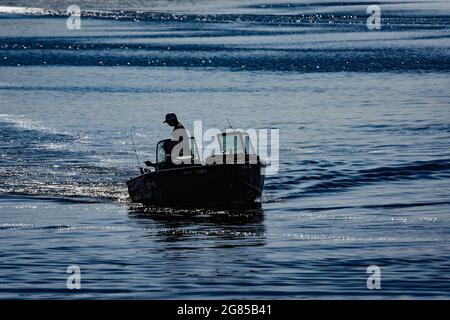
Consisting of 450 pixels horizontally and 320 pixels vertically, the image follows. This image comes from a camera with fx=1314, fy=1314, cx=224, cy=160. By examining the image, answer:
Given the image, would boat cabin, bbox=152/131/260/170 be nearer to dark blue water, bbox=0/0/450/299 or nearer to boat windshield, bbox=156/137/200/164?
boat windshield, bbox=156/137/200/164

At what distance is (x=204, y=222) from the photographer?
26.8m

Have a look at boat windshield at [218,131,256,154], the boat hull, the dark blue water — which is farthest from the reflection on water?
boat windshield at [218,131,256,154]

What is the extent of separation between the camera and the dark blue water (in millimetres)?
21203

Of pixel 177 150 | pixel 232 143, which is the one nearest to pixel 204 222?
pixel 177 150

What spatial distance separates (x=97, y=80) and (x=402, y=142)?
28.0 metres

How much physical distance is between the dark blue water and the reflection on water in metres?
0.06

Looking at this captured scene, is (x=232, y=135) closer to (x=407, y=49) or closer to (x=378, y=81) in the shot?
(x=378, y=81)

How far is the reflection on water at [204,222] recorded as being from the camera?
25.1 metres

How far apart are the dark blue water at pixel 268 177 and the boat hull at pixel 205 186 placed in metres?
0.30

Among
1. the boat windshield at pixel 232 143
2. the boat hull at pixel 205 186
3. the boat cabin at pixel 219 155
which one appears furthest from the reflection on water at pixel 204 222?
the boat windshield at pixel 232 143

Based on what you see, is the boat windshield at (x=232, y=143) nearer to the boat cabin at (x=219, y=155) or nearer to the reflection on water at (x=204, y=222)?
the boat cabin at (x=219, y=155)

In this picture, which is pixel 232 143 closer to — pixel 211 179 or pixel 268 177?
pixel 211 179

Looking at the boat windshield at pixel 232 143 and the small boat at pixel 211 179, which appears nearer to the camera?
the small boat at pixel 211 179

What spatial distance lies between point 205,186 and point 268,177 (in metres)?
5.28
